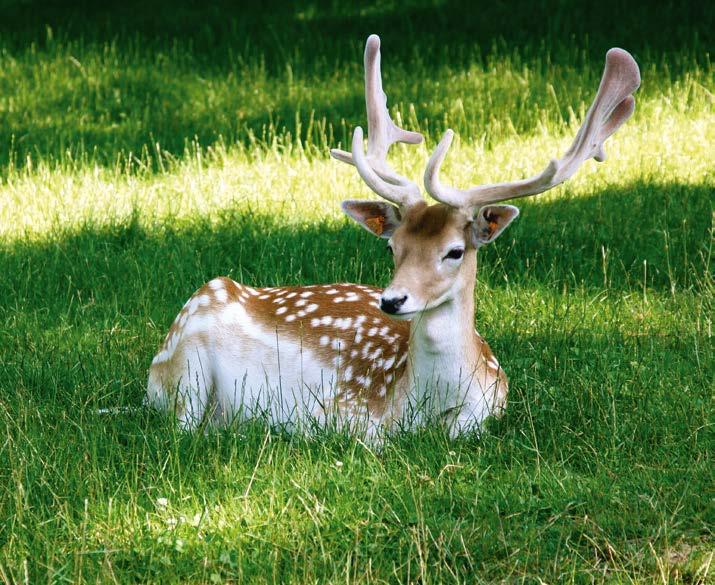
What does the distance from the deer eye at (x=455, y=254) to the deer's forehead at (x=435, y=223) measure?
5 centimetres

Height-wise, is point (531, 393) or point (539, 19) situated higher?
point (539, 19)

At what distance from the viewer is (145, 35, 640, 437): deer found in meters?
4.22

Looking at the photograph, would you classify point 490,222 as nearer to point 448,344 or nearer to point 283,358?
point 448,344

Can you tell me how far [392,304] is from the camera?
3.95m

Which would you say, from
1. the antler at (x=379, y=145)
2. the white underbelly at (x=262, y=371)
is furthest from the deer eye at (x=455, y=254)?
the white underbelly at (x=262, y=371)

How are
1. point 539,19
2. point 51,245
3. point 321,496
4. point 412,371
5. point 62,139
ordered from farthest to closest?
point 539,19
point 62,139
point 51,245
point 412,371
point 321,496

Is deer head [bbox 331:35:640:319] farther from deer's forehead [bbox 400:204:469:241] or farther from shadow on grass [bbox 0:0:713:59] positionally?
shadow on grass [bbox 0:0:713:59]

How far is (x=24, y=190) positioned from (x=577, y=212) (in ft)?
12.2

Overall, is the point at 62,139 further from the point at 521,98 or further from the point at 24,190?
the point at 521,98

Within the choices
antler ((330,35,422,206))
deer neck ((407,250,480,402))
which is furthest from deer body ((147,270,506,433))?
antler ((330,35,422,206))

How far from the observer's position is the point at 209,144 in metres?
9.20

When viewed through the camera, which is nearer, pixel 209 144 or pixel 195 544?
pixel 195 544

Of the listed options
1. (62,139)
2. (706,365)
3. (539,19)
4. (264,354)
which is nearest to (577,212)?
(706,365)

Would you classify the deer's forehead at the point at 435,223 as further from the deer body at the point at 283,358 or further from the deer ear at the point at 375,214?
the deer body at the point at 283,358
